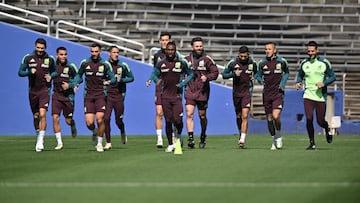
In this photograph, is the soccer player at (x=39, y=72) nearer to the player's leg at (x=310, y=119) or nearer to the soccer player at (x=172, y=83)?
the soccer player at (x=172, y=83)

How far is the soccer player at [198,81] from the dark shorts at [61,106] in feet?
9.01

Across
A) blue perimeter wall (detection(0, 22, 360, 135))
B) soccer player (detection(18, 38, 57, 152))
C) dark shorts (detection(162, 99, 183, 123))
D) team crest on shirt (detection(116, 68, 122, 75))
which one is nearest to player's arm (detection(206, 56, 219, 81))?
dark shorts (detection(162, 99, 183, 123))

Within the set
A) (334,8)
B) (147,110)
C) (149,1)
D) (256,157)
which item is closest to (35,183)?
(256,157)

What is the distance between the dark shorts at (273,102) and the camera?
21.9 m

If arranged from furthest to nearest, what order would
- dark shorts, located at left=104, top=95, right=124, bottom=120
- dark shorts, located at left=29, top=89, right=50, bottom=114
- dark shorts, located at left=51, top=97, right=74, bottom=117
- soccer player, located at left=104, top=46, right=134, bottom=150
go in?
dark shorts, located at left=104, top=95, right=124, bottom=120
soccer player, located at left=104, top=46, right=134, bottom=150
dark shorts, located at left=51, top=97, right=74, bottom=117
dark shorts, located at left=29, top=89, right=50, bottom=114

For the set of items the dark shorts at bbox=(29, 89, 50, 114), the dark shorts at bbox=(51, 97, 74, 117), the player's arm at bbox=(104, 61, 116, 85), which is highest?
the player's arm at bbox=(104, 61, 116, 85)

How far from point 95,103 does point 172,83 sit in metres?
1.57

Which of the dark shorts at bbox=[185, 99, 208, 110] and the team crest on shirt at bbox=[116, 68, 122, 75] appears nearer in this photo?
the dark shorts at bbox=[185, 99, 208, 110]

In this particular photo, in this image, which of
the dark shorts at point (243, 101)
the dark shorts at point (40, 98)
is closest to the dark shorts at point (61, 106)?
the dark shorts at point (40, 98)

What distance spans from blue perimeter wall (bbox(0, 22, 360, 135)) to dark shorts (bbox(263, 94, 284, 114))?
32.7 feet

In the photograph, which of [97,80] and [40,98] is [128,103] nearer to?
[97,80]

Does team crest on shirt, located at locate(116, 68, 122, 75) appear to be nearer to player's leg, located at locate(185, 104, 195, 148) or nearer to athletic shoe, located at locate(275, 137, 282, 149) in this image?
player's leg, located at locate(185, 104, 195, 148)

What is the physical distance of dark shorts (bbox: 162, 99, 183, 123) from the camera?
20094 mm

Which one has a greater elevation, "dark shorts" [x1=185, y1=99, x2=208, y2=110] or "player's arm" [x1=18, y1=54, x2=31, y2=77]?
"player's arm" [x1=18, y1=54, x2=31, y2=77]
